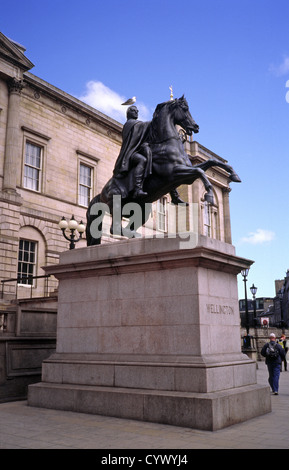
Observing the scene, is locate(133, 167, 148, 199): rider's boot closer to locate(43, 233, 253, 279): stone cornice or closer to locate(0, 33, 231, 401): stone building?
locate(43, 233, 253, 279): stone cornice

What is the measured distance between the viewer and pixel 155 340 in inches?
328

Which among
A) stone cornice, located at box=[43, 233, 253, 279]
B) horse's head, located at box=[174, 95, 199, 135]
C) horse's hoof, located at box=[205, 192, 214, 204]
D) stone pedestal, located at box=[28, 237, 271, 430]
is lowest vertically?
stone pedestal, located at box=[28, 237, 271, 430]

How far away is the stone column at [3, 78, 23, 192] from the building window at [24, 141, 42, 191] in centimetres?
97

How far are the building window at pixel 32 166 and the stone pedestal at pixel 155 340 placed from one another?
18053mm

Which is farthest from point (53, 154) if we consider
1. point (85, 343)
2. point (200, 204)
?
point (85, 343)

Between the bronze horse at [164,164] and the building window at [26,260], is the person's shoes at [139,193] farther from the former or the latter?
the building window at [26,260]

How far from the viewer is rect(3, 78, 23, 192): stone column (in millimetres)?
24891

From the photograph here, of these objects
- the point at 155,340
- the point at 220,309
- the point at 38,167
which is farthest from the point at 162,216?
the point at 155,340

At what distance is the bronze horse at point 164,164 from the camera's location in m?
9.85

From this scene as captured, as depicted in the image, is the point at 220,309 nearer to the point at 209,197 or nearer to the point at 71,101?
the point at 209,197

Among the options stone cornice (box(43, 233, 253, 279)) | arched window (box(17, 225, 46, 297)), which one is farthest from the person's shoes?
arched window (box(17, 225, 46, 297))

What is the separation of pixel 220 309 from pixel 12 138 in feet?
66.3

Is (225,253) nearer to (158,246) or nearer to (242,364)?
(158,246)
